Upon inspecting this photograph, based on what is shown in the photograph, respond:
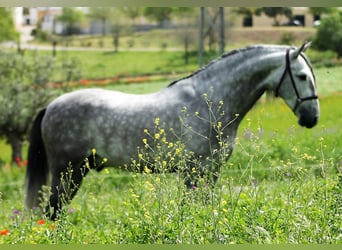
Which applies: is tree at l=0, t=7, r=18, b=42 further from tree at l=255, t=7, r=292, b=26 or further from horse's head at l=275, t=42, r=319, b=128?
horse's head at l=275, t=42, r=319, b=128

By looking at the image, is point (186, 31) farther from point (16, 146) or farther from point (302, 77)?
point (302, 77)

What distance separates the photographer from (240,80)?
5457 millimetres

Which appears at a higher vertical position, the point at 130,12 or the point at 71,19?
the point at 130,12

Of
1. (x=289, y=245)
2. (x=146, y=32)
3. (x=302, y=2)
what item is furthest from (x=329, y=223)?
(x=146, y=32)

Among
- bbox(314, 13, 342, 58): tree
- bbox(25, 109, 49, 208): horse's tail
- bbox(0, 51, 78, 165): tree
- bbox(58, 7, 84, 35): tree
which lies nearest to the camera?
bbox(25, 109, 49, 208): horse's tail

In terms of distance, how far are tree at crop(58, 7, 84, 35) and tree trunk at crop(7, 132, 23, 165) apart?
4.71 ft

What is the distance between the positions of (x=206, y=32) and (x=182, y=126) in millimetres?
3863

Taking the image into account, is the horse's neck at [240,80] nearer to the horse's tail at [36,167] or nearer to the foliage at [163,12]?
the horse's tail at [36,167]

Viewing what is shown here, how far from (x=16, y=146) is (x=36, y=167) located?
3.58m

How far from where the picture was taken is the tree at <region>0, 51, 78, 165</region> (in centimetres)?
952

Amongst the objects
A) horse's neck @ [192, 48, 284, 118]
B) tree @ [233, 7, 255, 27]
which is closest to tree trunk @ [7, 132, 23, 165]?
tree @ [233, 7, 255, 27]

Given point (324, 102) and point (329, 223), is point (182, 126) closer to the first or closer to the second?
point (329, 223)

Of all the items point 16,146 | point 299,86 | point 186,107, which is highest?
point 299,86

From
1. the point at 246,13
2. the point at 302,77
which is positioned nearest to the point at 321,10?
the point at 246,13
